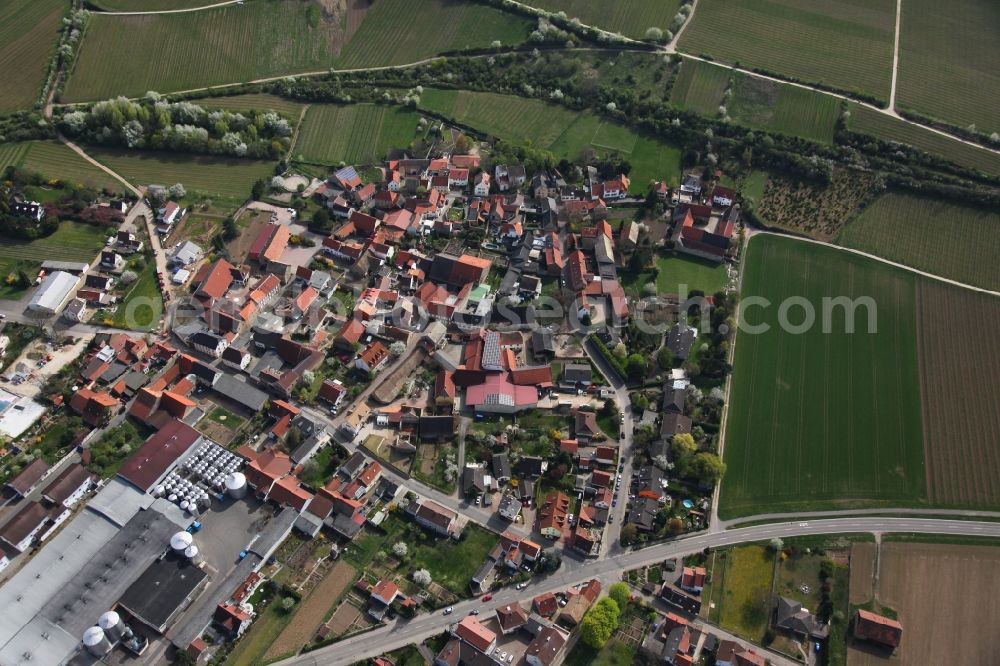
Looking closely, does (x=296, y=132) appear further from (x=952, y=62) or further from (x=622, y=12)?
(x=952, y=62)

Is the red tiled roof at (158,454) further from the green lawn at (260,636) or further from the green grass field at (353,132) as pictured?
the green grass field at (353,132)

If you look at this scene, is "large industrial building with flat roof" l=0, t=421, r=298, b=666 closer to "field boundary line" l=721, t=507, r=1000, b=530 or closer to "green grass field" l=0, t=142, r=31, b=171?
"field boundary line" l=721, t=507, r=1000, b=530

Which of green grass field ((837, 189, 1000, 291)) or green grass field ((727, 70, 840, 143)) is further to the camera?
green grass field ((727, 70, 840, 143))

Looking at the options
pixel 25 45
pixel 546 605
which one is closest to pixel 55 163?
pixel 25 45

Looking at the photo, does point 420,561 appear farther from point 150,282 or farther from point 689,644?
point 150,282

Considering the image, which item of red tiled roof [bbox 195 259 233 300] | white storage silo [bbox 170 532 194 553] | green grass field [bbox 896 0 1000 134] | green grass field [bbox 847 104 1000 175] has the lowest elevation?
white storage silo [bbox 170 532 194 553]

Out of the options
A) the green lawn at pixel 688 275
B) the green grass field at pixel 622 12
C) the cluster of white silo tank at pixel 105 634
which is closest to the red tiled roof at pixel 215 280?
the cluster of white silo tank at pixel 105 634

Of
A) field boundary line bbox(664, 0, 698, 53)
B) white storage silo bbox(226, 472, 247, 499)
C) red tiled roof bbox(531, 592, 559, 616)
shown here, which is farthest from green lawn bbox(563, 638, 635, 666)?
field boundary line bbox(664, 0, 698, 53)
